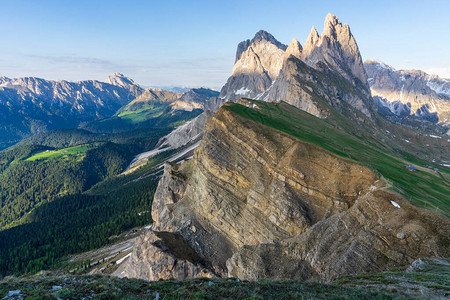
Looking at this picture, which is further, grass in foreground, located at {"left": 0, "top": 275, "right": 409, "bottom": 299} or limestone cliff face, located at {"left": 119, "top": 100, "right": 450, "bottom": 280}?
limestone cliff face, located at {"left": 119, "top": 100, "right": 450, "bottom": 280}

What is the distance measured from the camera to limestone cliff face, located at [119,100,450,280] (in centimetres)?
2547

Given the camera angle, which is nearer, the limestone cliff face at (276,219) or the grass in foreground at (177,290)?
the grass in foreground at (177,290)

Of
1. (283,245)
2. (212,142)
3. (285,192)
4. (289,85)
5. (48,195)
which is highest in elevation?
(289,85)

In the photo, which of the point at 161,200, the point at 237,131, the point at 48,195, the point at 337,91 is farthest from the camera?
the point at 48,195

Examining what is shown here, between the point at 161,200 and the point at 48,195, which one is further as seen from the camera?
the point at 48,195

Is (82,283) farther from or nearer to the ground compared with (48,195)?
farther from the ground

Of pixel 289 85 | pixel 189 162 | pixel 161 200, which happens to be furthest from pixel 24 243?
pixel 289 85

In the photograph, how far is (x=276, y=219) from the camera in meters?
38.4

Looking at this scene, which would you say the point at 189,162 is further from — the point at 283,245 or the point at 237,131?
the point at 283,245

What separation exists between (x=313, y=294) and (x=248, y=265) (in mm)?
18571

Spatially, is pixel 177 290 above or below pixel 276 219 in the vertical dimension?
above

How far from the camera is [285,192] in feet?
129

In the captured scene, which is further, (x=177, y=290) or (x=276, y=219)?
(x=276, y=219)

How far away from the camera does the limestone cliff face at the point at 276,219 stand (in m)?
25.5
